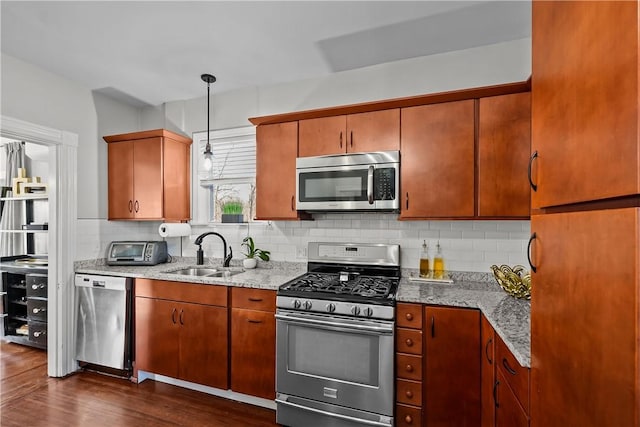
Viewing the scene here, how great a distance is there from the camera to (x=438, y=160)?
7.57 ft

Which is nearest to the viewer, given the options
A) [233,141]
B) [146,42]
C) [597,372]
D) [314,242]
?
[597,372]

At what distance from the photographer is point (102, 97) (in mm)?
3383

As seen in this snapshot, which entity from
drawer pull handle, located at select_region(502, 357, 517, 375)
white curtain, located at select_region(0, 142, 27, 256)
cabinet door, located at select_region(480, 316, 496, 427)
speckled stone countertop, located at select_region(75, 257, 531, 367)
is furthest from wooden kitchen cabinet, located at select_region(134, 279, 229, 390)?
white curtain, located at select_region(0, 142, 27, 256)

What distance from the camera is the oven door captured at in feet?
6.59

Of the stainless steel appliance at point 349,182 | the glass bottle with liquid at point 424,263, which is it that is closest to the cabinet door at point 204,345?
the stainless steel appliance at point 349,182

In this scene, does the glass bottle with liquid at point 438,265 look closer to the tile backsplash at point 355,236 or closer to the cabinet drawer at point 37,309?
the tile backsplash at point 355,236

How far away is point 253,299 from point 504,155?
1953mm

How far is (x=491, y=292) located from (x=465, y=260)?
16.6 inches

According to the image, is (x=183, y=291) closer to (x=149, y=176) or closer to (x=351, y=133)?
(x=149, y=176)

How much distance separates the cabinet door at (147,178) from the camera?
3.23 metres

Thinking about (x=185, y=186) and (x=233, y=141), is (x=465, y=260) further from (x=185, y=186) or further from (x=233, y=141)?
(x=185, y=186)

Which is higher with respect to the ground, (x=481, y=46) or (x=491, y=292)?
(x=481, y=46)

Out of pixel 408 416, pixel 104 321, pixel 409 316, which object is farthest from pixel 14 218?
pixel 408 416

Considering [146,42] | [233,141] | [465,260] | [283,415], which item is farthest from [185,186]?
[465,260]
